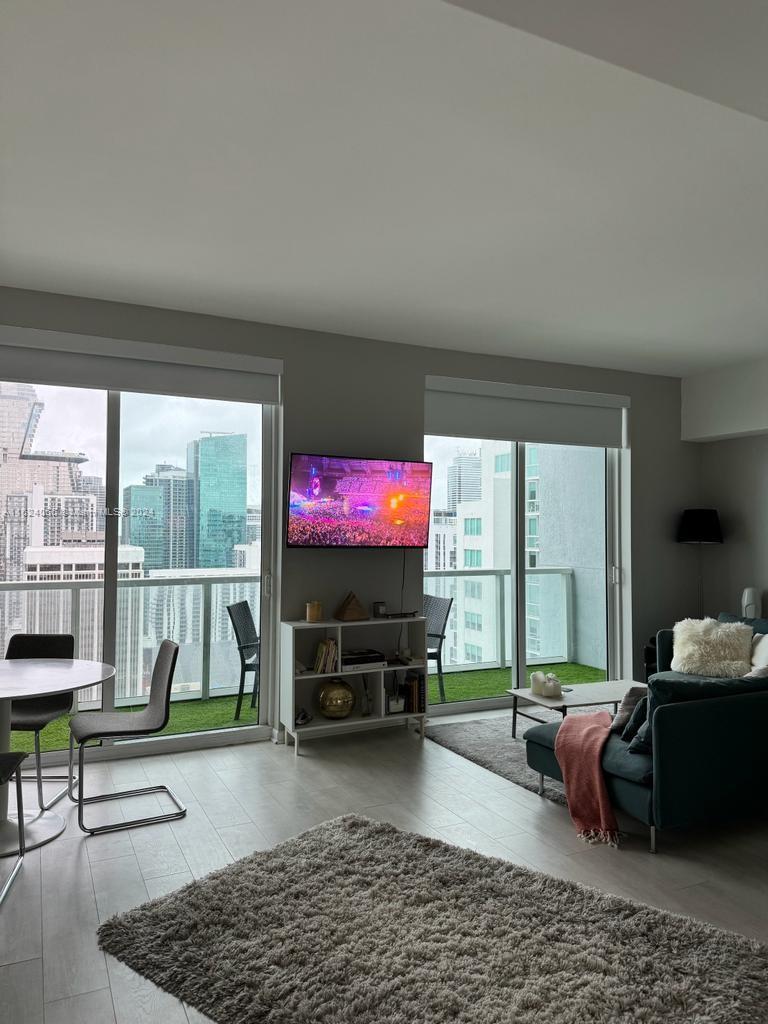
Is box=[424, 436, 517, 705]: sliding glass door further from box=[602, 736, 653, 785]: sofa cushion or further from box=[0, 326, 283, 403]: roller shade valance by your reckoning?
box=[602, 736, 653, 785]: sofa cushion

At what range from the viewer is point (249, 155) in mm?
2725

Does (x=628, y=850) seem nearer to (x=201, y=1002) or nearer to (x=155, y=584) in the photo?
(x=201, y=1002)

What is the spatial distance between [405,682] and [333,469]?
1.57m

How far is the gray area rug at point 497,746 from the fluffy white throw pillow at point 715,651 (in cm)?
99

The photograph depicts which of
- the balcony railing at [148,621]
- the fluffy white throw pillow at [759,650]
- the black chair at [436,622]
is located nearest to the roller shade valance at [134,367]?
the balcony railing at [148,621]

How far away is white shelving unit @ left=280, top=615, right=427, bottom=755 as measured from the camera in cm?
471

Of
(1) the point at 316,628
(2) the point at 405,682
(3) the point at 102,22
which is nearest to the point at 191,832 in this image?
(1) the point at 316,628

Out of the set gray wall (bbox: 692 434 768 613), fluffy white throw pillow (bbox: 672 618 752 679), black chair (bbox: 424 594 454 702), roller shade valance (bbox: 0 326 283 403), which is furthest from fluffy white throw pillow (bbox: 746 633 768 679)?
roller shade valance (bbox: 0 326 283 403)

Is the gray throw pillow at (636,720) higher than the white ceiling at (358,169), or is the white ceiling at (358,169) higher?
the white ceiling at (358,169)

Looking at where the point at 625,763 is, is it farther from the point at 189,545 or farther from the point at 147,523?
the point at 147,523

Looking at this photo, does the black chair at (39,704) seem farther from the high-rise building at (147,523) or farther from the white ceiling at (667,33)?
the white ceiling at (667,33)

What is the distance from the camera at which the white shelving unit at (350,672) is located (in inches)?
186

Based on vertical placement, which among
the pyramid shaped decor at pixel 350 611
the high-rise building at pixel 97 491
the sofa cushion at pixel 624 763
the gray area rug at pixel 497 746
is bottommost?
the gray area rug at pixel 497 746

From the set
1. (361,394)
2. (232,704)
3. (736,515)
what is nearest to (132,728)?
(232,704)
